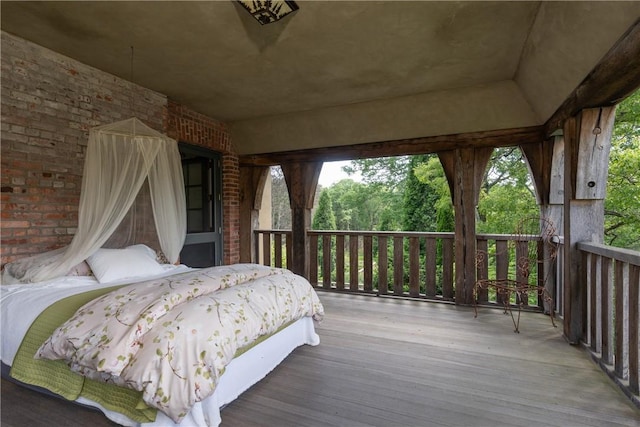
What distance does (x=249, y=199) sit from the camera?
5375 millimetres

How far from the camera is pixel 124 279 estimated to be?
2.72m

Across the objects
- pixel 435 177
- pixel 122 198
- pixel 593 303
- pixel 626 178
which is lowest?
pixel 593 303

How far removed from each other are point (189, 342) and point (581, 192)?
10.6 feet

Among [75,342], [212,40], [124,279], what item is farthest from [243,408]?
[212,40]

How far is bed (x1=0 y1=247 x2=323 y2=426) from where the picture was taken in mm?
1496

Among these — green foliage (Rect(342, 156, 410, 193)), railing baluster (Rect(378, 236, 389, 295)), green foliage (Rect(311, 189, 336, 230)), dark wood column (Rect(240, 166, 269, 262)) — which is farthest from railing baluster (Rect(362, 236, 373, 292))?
green foliage (Rect(342, 156, 410, 193))

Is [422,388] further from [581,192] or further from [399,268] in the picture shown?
[399,268]

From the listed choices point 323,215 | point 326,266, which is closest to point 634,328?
point 326,266

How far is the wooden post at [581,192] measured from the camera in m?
2.60

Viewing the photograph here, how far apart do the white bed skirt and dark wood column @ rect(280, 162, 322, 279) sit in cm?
224

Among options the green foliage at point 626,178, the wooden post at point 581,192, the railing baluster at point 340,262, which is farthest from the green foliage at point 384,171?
the wooden post at point 581,192

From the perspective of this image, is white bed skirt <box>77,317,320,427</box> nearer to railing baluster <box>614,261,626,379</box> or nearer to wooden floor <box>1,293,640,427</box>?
wooden floor <box>1,293,640,427</box>

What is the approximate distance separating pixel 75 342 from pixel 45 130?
224 cm

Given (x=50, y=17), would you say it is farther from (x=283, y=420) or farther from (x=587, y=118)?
(x=587, y=118)
